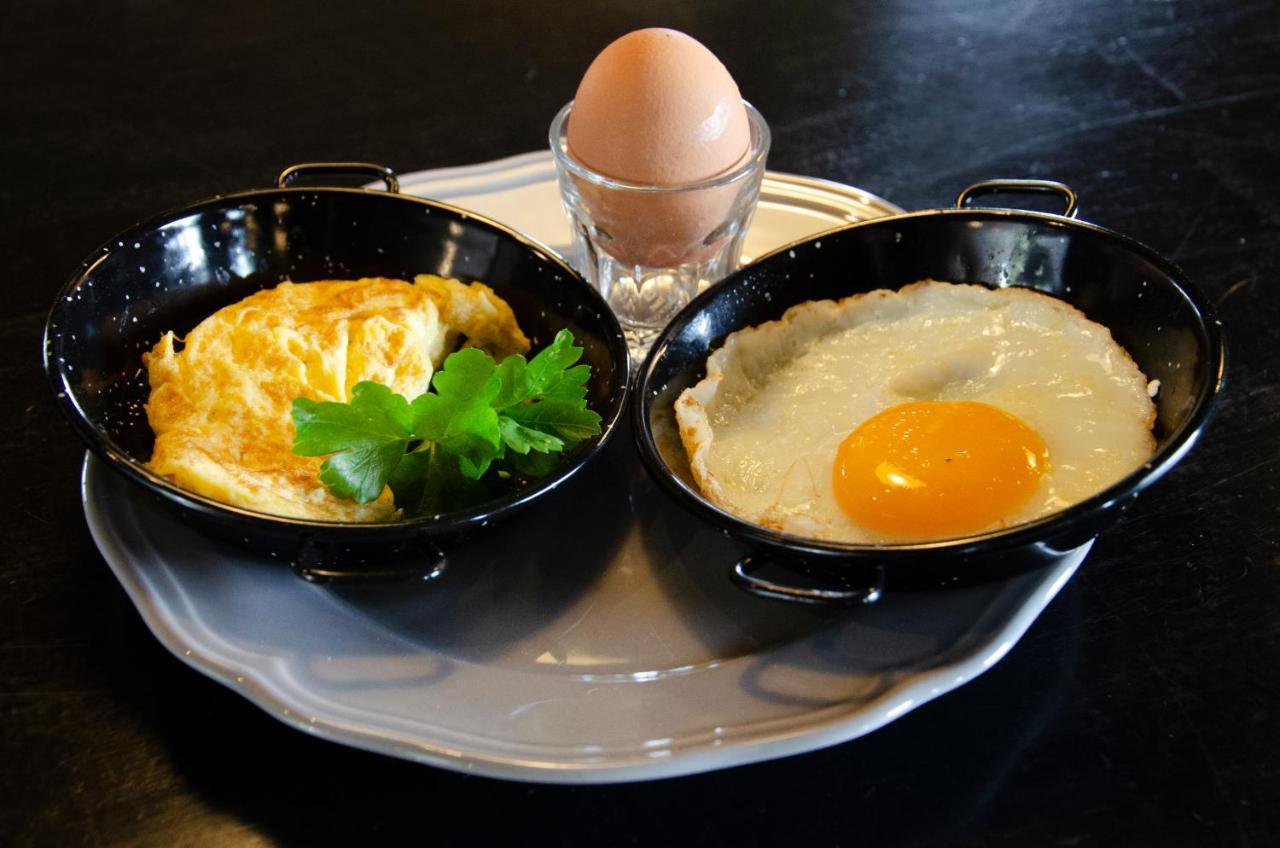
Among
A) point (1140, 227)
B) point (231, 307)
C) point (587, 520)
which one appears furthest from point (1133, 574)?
point (231, 307)

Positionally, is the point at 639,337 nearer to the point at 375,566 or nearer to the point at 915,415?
the point at 915,415

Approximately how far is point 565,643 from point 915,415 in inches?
22.8

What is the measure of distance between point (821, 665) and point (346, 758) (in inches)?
22.4

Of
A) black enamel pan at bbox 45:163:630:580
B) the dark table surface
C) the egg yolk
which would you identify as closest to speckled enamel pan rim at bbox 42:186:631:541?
black enamel pan at bbox 45:163:630:580

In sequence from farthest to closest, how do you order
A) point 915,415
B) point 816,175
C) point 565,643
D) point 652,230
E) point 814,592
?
1. point 816,175
2. point 652,230
3. point 915,415
4. point 565,643
5. point 814,592

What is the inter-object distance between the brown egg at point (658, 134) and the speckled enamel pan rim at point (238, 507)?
0.55 ft

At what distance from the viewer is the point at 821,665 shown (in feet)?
4.80

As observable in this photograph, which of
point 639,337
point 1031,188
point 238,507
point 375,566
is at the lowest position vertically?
point 639,337

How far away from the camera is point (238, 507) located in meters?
1.49

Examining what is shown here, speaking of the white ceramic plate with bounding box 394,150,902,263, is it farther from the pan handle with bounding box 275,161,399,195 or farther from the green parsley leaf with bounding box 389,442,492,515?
the green parsley leaf with bounding box 389,442,492,515

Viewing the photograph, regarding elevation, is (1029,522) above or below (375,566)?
above

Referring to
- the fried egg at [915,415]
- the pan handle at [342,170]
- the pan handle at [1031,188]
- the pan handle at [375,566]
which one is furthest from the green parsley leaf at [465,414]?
the pan handle at [1031,188]

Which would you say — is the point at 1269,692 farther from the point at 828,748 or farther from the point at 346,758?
the point at 346,758

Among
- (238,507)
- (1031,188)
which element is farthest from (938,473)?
(238,507)
